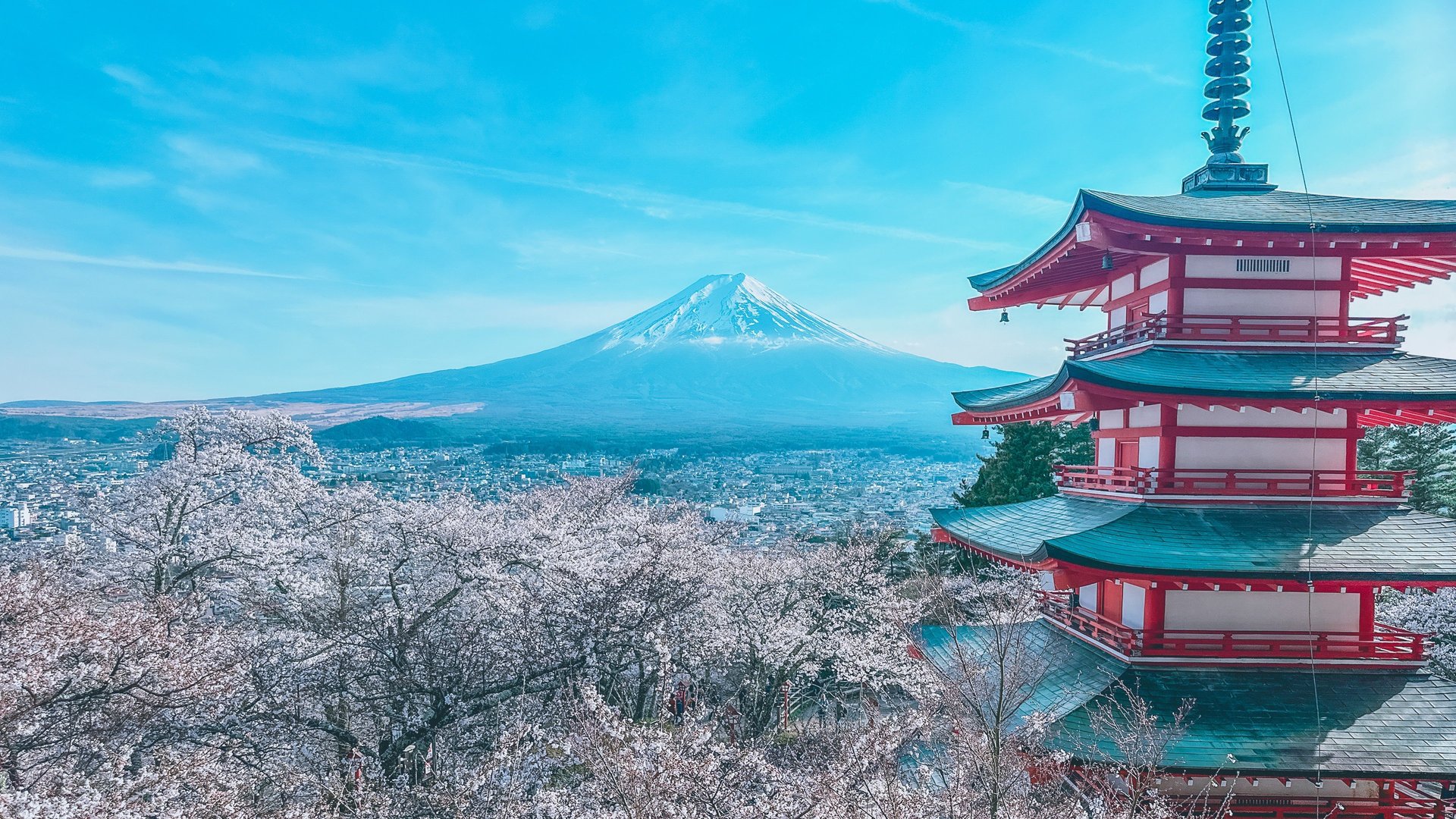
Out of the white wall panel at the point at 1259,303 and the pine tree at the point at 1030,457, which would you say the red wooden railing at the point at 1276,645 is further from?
the pine tree at the point at 1030,457

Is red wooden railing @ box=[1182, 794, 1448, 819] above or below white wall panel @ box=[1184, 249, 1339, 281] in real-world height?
below

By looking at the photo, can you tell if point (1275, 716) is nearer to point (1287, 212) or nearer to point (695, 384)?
point (1287, 212)

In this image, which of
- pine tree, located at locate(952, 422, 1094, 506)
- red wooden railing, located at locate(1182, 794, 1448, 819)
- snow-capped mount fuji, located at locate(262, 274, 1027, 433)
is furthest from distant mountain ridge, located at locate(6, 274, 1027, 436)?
red wooden railing, located at locate(1182, 794, 1448, 819)

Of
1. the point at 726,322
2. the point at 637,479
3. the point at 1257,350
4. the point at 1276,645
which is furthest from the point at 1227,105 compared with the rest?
the point at 726,322

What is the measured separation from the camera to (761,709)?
1359 centimetres

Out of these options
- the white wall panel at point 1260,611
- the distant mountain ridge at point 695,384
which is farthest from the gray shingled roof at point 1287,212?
the distant mountain ridge at point 695,384

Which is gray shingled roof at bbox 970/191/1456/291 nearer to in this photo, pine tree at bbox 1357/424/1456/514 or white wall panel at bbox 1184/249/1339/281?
white wall panel at bbox 1184/249/1339/281

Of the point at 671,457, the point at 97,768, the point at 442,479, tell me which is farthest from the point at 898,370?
the point at 97,768

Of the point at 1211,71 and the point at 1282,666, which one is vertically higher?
the point at 1211,71

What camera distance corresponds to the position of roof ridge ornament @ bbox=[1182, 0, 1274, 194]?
309 inches

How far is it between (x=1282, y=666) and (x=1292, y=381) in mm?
2631

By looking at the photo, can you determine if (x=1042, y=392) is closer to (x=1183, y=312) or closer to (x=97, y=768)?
(x=1183, y=312)

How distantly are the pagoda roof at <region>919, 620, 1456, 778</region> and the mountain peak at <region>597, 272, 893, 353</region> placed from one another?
10792 centimetres

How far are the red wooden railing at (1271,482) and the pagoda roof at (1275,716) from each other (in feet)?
5.36
